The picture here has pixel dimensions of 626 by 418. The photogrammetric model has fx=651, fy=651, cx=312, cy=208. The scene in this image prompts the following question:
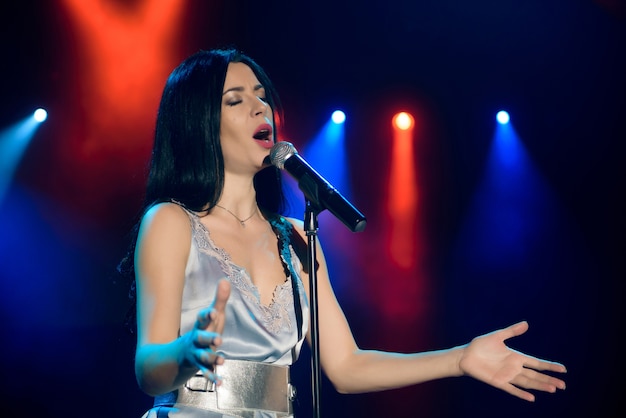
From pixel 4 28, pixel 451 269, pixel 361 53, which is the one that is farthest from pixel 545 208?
pixel 4 28

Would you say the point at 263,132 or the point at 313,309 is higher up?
the point at 263,132

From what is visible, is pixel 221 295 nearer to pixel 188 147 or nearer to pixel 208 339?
pixel 208 339

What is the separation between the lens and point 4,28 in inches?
186

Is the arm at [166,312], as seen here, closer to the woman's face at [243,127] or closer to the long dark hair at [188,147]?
the long dark hair at [188,147]

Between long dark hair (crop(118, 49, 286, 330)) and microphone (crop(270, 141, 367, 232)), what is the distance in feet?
1.23

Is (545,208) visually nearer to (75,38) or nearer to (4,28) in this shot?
(75,38)

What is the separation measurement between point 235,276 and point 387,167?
3.77m

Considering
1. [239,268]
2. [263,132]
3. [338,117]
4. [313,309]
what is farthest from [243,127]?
[338,117]

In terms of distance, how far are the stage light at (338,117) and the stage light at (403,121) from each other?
47 centimetres

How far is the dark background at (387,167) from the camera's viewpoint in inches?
184

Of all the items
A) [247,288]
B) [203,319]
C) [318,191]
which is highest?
[318,191]

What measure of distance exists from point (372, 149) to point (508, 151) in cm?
121

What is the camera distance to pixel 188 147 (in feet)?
7.31

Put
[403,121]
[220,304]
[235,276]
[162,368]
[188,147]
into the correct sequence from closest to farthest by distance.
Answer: [220,304] < [162,368] < [235,276] < [188,147] < [403,121]
